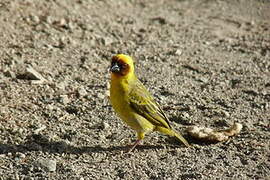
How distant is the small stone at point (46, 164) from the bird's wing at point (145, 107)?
3.53ft

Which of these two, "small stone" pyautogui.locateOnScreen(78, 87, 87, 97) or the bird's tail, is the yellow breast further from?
"small stone" pyautogui.locateOnScreen(78, 87, 87, 97)

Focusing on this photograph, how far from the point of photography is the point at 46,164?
5.06 m

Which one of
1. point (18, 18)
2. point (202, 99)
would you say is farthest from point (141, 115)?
point (18, 18)

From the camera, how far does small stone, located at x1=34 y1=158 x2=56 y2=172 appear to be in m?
5.02

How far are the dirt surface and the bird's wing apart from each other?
35 cm

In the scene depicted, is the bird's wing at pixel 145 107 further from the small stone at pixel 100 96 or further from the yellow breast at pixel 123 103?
the small stone at pixel 100 96

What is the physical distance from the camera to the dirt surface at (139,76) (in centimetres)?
531

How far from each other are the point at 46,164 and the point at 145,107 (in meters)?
1.27

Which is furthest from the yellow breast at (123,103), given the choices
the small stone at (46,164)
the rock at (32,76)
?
the rock at (32,76)

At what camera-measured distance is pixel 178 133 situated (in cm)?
562

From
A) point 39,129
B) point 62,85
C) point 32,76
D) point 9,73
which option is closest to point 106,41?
point 62,85

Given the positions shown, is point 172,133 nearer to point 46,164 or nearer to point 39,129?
point 46,164

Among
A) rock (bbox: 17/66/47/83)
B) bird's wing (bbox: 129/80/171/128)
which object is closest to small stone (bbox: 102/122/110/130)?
bird's wing (bbox: 129/80/171/128)

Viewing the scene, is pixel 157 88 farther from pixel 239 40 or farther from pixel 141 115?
pixel 239 40
